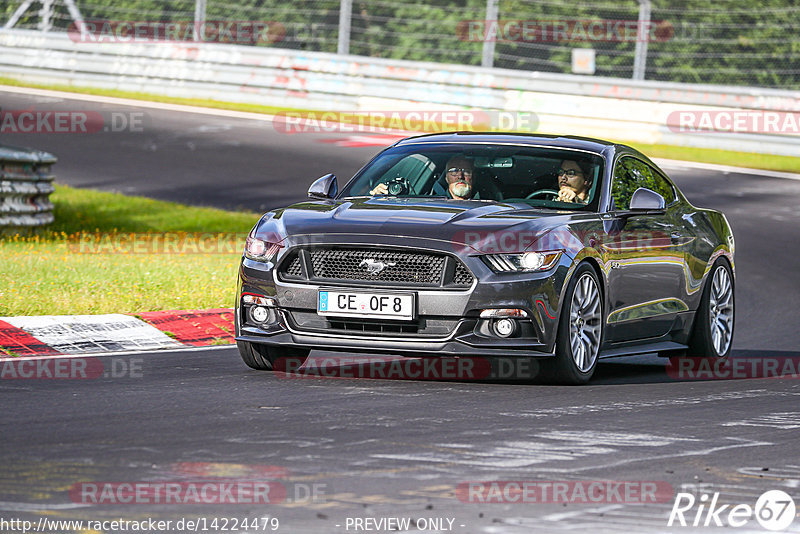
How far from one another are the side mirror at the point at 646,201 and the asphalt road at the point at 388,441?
3.60 feet

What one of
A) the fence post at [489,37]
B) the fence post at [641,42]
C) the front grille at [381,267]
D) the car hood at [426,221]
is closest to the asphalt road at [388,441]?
the front grille at [381,267]

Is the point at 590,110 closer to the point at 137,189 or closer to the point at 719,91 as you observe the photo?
the point at 719,91

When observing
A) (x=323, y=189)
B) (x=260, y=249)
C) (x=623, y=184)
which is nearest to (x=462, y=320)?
(x=260, y=249)

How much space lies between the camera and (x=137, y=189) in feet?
67.8

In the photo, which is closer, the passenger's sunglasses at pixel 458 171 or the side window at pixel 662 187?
the passenger's sunglasses at pixel 458 171

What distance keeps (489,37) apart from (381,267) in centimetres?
1844

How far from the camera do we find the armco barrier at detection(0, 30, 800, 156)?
1008 inches

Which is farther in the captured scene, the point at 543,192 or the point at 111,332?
the point at 111,332

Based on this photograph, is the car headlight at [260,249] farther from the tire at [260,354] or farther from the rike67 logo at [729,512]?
the rike67 logo at [729,512]

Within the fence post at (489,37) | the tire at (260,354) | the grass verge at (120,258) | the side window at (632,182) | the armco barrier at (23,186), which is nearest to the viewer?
the tire at (260,354)

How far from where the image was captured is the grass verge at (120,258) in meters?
11.7

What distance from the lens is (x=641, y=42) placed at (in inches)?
1012

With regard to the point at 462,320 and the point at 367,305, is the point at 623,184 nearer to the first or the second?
the point at 462,320

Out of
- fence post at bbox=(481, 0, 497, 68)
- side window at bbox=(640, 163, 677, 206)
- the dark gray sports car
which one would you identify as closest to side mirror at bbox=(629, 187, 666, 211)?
the dark gray sports car
